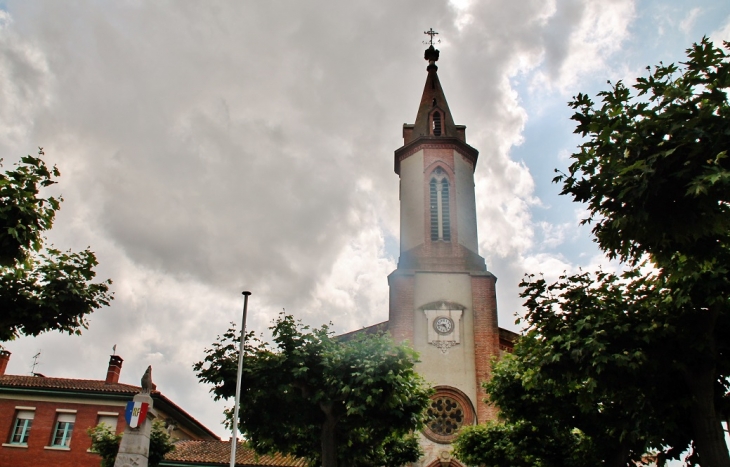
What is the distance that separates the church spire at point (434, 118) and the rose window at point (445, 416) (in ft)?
47.5

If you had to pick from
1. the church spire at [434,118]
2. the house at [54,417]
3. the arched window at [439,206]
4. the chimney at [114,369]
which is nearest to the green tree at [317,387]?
the arched window at [439,206]

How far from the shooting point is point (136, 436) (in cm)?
1377

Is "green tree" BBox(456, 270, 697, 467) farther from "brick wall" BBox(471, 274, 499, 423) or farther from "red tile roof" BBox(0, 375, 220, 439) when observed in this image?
"red tile roof" BBox(0, 375, 220, 439)

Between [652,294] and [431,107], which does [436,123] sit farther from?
[652,294]

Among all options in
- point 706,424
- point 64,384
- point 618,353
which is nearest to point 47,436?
point 64,384

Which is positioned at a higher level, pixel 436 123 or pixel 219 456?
pixel 436 123

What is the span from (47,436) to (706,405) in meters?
30.0

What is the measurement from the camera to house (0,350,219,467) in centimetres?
2916

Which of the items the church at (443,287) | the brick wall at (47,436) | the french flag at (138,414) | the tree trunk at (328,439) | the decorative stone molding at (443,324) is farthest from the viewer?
the brick wall at (47,436)

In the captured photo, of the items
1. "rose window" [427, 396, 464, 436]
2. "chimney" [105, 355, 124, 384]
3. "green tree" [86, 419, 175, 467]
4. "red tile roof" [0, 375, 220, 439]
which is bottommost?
"green tree" [86, 419, 175, 467]

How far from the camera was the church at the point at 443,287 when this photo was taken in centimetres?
2539

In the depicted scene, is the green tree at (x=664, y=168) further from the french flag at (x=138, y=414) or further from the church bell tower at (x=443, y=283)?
the church bell tower at (x=443, y=283)

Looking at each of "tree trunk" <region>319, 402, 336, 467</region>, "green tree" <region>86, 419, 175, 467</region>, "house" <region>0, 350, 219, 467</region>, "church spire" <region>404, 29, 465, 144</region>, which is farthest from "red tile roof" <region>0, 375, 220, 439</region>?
"church spire" <region>404, 29, 465, 144</region>

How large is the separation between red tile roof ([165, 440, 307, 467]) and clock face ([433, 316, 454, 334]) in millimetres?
9317
